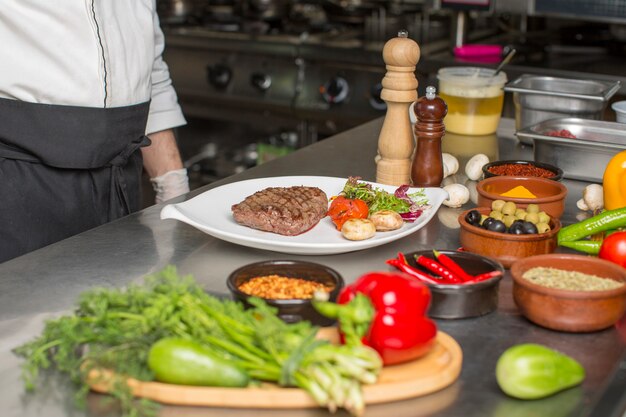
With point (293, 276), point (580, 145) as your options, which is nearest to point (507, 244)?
point (293, 276)

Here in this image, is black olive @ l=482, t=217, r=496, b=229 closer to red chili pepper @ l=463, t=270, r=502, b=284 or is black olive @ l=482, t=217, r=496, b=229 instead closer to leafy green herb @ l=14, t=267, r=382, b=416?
Answer: red chili pepper @ l=463, t=270, r=502, b=284

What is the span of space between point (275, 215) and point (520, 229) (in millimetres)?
418

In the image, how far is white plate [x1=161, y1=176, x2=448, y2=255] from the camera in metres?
1.53

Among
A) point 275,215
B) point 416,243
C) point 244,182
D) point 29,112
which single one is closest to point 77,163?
point 29,112

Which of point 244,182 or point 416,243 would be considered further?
point 244,182

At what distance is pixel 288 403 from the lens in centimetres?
107

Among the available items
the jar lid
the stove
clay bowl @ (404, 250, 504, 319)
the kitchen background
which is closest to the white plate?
clay bowl @ (404, 250, 504, 319)

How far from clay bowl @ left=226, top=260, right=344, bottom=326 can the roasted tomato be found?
0.30m

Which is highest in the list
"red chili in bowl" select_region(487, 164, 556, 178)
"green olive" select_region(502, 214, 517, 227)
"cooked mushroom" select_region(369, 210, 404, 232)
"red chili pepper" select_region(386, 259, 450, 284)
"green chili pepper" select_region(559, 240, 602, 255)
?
"green olive" select_region(502, 214, 517, 227)

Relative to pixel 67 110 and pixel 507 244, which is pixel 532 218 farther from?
pixel 67 110

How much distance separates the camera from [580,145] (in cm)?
198

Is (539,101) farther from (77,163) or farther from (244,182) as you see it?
(77,163)

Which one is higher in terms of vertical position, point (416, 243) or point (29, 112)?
point (29, 112)

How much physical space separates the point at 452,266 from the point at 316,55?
7.81 ft
